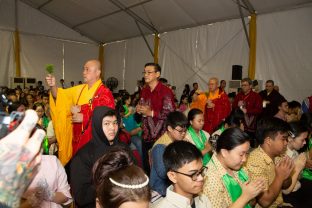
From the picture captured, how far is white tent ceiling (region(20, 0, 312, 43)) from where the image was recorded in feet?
25.2

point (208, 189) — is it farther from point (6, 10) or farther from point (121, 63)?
point (6, 10)

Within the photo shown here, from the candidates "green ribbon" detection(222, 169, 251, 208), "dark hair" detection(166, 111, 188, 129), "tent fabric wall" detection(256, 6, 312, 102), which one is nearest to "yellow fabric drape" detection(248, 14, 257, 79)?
"tent fabric wall" detection(256, 6, 312, 102)

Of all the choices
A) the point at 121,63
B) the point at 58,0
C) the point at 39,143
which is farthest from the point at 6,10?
the point at 39,143

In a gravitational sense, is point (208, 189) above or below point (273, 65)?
below

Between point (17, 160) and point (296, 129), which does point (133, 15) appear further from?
point (17, 160)

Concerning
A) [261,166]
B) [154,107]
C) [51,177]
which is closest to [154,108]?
[154,107]

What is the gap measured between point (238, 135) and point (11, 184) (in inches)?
64.7

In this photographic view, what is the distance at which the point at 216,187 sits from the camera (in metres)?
1.86

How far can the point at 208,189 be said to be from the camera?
6.07 feet

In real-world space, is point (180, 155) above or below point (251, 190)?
above

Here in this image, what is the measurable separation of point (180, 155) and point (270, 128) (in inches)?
42.5

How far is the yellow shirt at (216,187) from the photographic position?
72.0 inches

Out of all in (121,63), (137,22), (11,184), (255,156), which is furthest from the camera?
(121,63)

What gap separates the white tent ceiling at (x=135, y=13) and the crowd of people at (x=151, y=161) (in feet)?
14.8
